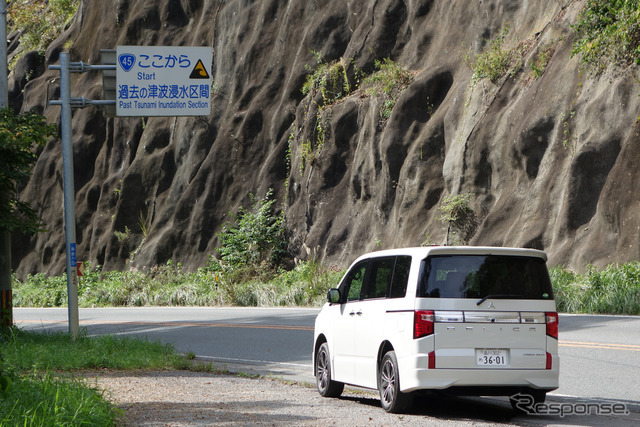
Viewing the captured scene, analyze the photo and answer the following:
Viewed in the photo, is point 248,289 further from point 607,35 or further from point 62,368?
point 62,368

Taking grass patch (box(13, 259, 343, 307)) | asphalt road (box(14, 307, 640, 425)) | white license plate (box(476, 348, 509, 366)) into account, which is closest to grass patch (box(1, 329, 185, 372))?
asphalt road (box(14, 307, 640, 425))

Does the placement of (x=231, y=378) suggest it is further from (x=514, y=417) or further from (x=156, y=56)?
(x=156, y=56)

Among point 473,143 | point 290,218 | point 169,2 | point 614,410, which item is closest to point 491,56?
point 473,143

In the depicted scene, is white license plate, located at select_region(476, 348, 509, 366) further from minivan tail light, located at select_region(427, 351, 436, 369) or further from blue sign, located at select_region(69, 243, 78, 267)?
blue sign, located at select_region(69, 243, 78, 267)

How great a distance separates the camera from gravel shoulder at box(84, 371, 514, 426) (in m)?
8.20

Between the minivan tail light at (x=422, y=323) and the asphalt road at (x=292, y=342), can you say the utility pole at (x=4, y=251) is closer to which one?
the asphalt road at (x=292, y=342)

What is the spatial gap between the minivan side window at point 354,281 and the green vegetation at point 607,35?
14.2 meters

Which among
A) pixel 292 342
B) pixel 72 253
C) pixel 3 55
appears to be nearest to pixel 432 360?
pixel 292 342

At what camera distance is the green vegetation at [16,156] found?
52.5ft

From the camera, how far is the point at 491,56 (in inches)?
1110

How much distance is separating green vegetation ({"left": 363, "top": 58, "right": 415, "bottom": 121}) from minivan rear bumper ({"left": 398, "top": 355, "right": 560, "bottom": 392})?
23.6m

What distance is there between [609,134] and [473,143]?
202 inches

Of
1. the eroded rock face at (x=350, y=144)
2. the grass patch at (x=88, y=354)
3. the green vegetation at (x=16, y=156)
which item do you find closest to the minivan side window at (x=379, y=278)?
the grass patch at (x=88, y=354)

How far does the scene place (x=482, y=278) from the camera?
8.91m
